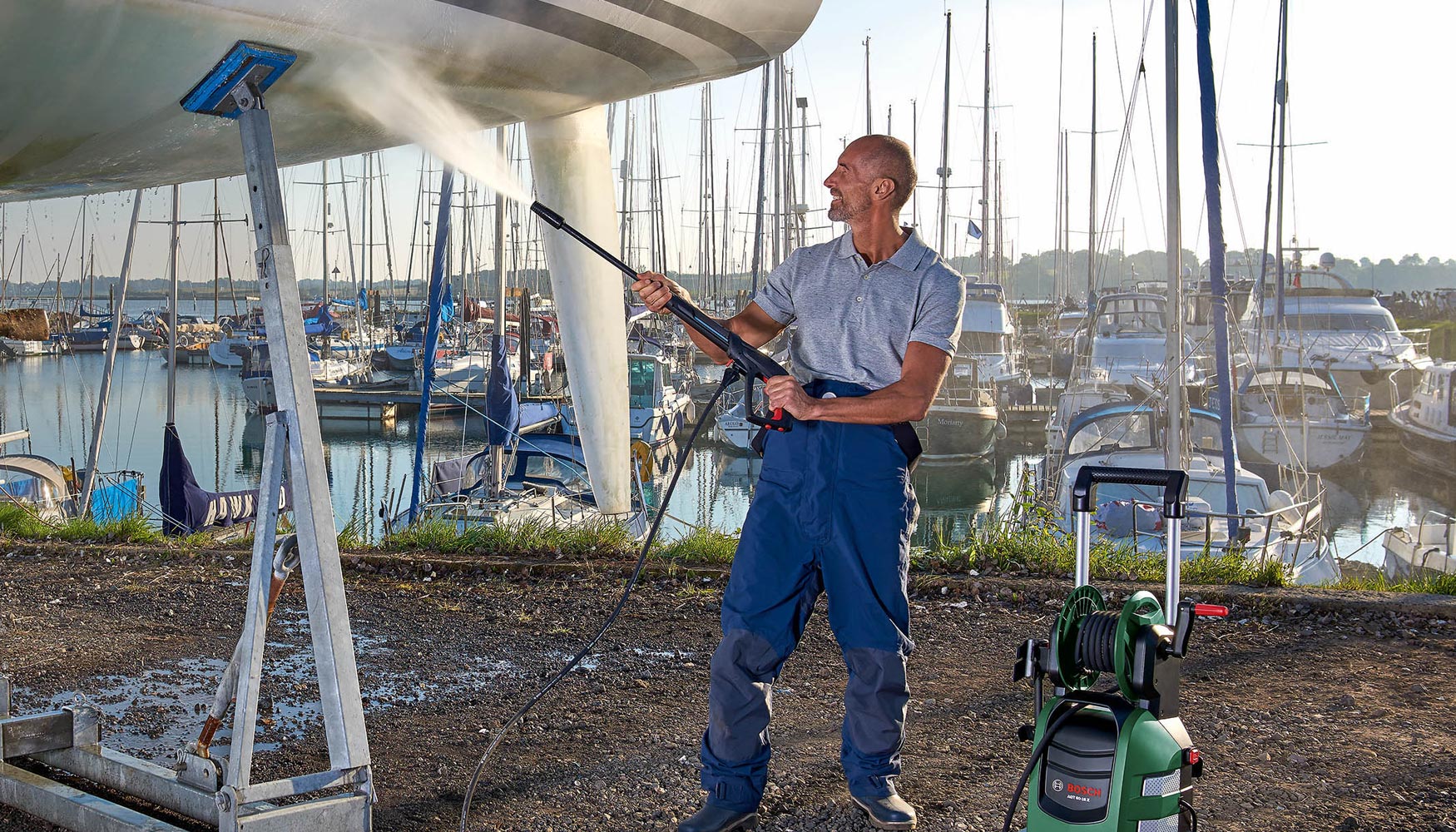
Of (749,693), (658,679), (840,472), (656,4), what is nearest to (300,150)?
(656,4)

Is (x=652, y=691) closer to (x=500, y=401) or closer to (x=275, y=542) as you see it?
(x=275, y=542)

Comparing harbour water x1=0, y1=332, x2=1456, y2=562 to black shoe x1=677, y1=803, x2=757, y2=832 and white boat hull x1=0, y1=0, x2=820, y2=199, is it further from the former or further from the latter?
black shoe x1=677, y1=803, x2=757, y2=832

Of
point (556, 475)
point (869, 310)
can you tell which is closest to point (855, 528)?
point (869, 310)

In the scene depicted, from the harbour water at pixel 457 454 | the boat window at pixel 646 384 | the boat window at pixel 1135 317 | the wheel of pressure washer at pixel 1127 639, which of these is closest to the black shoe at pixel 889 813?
the wheel of pressure washer at pixel 1127 639

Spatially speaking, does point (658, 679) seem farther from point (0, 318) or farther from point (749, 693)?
point (0, 318)

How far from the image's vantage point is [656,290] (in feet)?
10.8

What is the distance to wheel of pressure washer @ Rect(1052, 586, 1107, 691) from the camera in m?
2.55

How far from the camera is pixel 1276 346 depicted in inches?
982

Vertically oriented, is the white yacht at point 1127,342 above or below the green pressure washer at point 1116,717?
above

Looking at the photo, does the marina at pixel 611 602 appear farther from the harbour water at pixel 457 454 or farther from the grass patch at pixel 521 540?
the harbour water at pixel 457 454

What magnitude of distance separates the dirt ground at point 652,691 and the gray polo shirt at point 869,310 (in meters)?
1.40

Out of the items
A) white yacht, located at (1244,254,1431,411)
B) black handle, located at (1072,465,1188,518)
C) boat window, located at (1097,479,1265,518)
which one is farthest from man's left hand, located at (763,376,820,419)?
white yacht, located at (1244,254,1431,411)

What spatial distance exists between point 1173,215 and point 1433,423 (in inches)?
1020

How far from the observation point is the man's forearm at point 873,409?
9.93ft
